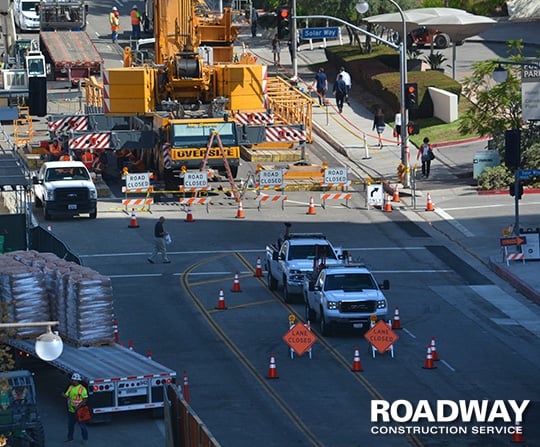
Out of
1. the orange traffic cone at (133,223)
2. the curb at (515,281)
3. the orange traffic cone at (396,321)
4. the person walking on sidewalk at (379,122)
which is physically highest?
the person walking on sidewalk at (379,122)

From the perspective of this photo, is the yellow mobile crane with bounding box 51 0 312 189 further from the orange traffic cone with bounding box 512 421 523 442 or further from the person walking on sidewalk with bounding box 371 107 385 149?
the orange traffic cone with bounding box 512 421 523 442

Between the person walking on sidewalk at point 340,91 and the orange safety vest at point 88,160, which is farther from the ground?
the person walking on sidewalk at point 340,91

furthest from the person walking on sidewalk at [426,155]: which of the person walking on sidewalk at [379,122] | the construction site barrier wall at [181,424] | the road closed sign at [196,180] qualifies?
the construction site barrier wall at [181,424]

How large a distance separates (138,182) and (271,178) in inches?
183

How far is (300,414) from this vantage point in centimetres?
2909

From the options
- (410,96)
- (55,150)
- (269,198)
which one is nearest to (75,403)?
(269,198)

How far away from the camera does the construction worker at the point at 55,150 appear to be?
5838 centimetres

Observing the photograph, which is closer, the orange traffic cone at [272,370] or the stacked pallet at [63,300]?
the stacked pallet at [63,300]

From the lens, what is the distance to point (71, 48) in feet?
260

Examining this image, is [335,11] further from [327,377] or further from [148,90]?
[327,377]

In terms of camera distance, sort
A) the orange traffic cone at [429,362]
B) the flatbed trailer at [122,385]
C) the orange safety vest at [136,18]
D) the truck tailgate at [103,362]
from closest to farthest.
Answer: the flatbed trailer at [122,385], the truck tailgate at [103,362], the orange traffic cone at [429,362], the orange safety vest at [136,18]

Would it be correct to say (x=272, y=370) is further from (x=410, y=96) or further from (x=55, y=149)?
(x=55, y=149)

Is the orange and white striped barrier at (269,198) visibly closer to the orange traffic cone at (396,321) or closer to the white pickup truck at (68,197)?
the white pickup truck at (68,197)

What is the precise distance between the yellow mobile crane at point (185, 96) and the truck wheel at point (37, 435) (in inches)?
1128
